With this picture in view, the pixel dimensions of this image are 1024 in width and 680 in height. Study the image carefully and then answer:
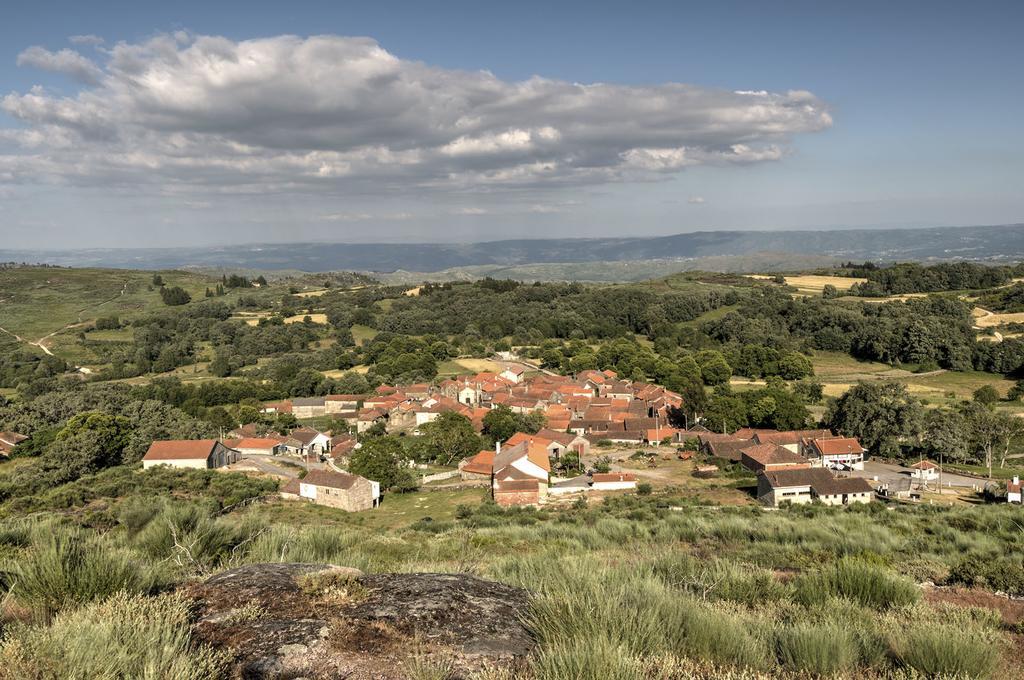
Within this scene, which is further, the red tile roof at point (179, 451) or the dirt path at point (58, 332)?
the dirt path at point (58, 332)

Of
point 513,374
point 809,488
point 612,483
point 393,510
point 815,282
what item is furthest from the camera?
point 815,282

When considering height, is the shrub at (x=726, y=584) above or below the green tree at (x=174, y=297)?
below

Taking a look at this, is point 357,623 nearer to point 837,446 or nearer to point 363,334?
point 837,446

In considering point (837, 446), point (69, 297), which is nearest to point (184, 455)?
point (837, 446)

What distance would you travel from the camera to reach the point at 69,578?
5012 millimetres

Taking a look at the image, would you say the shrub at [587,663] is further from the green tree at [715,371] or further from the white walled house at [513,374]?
the white walled house at [513,374]

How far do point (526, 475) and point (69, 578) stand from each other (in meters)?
29.1

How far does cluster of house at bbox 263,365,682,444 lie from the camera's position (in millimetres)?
51000

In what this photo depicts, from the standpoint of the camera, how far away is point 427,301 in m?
117

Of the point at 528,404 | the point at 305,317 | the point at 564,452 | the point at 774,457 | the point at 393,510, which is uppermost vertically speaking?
the point at 305,317

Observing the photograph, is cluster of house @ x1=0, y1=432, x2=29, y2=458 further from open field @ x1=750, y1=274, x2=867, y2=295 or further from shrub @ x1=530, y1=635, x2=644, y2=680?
open field @ x1=750, y1=274, x2=867, y2=295

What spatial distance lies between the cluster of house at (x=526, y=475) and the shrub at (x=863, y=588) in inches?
958

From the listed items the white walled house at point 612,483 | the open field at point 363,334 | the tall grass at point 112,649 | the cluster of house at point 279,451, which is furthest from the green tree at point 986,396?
the open field at point 363,334

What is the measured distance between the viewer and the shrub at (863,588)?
6.56 metres
